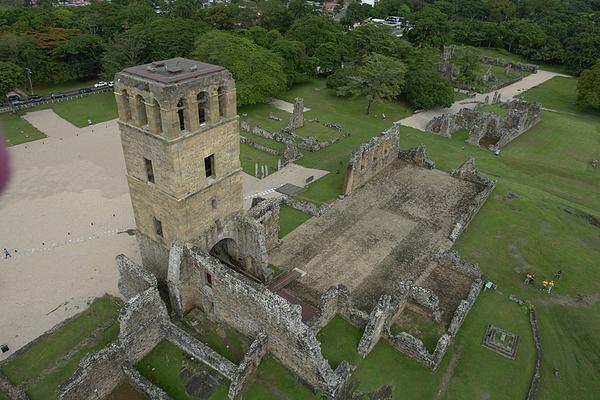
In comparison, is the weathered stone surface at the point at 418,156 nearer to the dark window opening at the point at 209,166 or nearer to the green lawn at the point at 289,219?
the green lawn at the point at 289,219

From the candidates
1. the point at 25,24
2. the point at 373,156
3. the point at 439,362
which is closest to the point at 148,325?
the point at 439,362

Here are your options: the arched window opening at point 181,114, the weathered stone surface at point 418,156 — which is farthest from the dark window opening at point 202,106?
the weathered stone surface at point 418,156

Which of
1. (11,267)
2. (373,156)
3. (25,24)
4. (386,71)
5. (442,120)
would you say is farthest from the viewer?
(25,24)

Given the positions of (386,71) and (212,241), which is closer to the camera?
(212,241)

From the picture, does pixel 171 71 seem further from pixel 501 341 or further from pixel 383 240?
pixel 501 341

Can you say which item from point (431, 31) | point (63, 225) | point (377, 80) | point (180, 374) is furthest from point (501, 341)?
point (431, 31)

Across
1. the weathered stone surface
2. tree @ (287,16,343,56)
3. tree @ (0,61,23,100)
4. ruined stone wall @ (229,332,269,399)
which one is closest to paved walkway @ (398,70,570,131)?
the weathered stone surface

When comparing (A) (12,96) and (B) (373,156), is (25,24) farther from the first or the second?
(B) (373,156)
